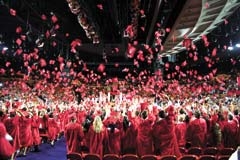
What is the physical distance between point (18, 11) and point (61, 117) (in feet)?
25.8

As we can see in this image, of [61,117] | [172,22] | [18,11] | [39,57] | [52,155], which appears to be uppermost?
[39,57]

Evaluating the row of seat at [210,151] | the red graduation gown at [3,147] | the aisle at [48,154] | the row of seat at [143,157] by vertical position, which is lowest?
the aisle at [48,154]

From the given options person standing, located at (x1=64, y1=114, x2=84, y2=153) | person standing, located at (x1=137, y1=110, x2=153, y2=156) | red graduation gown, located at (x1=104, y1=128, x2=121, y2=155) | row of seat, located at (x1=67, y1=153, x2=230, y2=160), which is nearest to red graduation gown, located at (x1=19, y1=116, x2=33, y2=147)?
person standing, located at (x1=64, y1=114, x2=84, y2=153)

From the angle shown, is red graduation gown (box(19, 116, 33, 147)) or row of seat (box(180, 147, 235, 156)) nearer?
row of seat (box(180, 147, 235, 156))

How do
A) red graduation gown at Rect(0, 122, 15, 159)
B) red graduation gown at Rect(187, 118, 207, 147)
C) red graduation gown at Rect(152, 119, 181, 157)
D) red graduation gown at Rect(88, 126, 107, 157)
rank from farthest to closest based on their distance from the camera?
red graduation gown at Rect(187, 118, 207, 147)
red graduation gown at Rect(88, 126, 107, 157)
red graduation gown at Rect(152, 119, 181, 157)
red graduation gown at Rect(0, 122, 15, 159)

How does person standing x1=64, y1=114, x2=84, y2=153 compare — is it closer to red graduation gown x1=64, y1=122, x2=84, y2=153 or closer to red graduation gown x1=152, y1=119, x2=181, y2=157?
red graduation gown x1=64, y1=122, x2=84, y2=153

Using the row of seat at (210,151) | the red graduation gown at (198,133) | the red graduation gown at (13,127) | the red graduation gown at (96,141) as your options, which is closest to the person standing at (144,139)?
the red graduation gown at (96,141)

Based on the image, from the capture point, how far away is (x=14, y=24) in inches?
837

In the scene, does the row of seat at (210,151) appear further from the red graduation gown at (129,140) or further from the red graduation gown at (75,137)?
the red graduation gown at (75,137)

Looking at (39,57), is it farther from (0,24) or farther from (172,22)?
(172,22)

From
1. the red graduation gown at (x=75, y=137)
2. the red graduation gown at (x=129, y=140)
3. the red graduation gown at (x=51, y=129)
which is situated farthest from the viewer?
the red graduation gown at (x=51, y=129)

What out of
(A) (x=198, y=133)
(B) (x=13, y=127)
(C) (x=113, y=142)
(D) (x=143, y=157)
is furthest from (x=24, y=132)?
(A) (x=198, y=133)

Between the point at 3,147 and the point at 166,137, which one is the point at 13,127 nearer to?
the point at 3,147

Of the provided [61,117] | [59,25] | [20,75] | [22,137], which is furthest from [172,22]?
[20,75]
